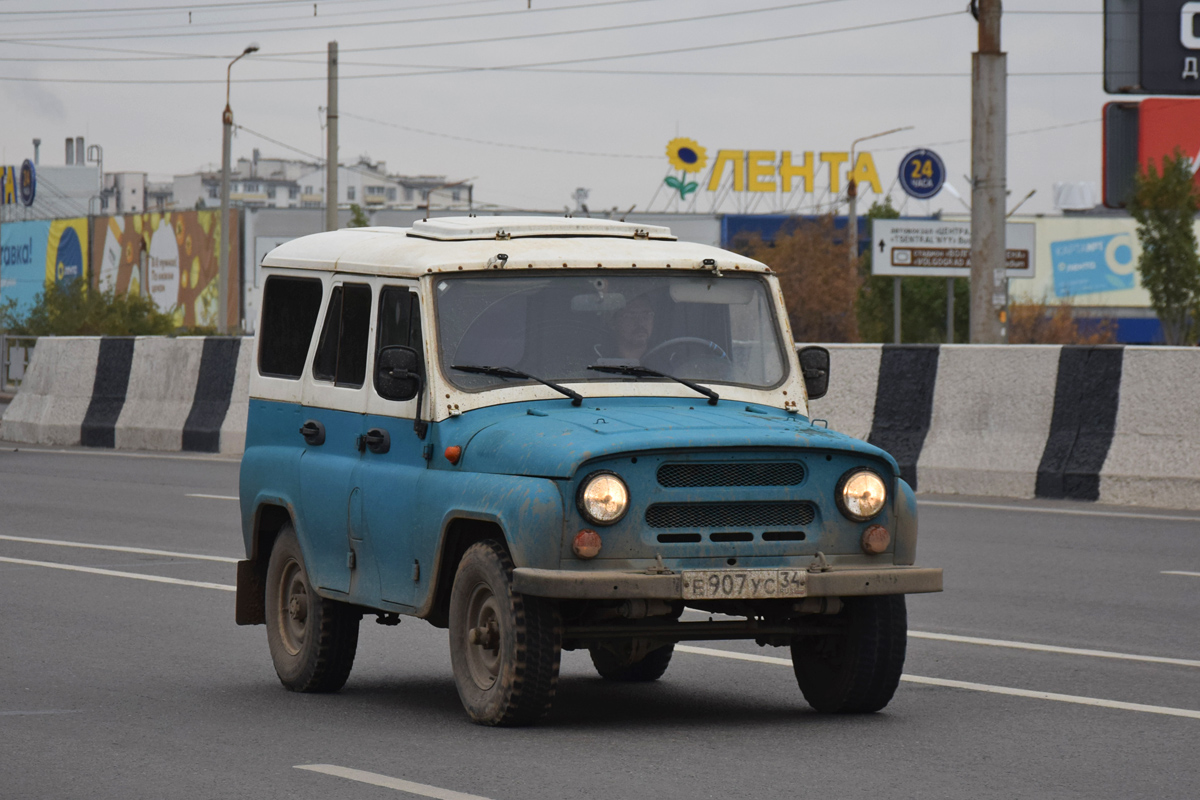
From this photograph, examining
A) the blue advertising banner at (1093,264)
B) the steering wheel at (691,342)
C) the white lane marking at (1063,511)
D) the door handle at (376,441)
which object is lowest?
the white lane marking at (1063,511)

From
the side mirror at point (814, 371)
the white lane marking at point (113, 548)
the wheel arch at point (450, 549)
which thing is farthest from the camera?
the white lane marking at point (113, 548)

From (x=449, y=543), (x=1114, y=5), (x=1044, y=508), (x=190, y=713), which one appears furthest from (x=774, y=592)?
(x=1114, y=5)

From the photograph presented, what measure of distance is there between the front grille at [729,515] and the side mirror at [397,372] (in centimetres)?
118

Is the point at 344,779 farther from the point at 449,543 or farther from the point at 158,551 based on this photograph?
the point at 158,551

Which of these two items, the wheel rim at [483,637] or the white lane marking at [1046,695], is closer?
the wheel rim at [483,637]

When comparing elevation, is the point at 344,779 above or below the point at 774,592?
below

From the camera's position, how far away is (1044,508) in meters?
16.2

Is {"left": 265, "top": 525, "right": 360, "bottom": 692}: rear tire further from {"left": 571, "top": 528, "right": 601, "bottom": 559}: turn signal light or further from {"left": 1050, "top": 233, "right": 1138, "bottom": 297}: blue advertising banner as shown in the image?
{"left": 1050, "top": 233, "right": 1138, "bottom": 297}: blue advertising banner

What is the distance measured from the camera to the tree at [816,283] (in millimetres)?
72875

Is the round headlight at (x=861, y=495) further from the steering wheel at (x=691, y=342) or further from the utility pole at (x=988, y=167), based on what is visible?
the utility pole at (x=988, y=167)

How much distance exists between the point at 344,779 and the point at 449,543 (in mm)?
1294

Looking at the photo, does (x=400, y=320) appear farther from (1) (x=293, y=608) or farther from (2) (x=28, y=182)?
(2) (x=28, y=182)

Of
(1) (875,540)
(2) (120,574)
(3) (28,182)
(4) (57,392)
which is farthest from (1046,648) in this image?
(3) (28,182)

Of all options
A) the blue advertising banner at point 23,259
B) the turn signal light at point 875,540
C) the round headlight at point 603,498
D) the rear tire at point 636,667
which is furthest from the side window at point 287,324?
the blue advertising banner at point 23,259
